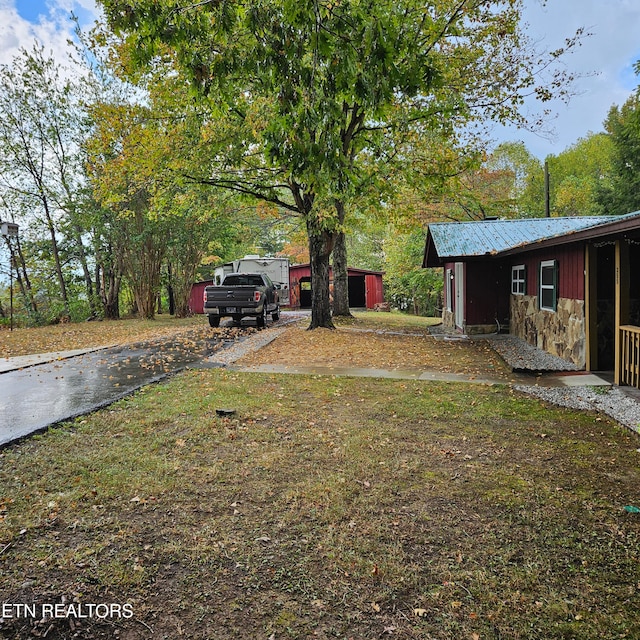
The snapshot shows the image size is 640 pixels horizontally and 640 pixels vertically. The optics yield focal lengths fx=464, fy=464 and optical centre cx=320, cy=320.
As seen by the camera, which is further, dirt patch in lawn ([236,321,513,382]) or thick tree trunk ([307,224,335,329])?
thick tree trunk ([307,224,335,329])

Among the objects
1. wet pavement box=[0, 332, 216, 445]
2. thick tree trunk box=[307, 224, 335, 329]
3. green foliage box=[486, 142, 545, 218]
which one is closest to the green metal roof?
thick tree trunk box=[307, 224, 335, 329]

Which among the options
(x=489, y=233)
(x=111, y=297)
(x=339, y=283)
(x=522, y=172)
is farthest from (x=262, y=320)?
(x=522, y=172)

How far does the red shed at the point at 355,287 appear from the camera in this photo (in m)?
30.2

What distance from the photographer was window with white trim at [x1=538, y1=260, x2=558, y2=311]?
9734 millimetres

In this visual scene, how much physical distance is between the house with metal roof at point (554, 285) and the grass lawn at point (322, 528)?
2.71 metres

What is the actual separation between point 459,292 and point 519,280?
8.61 ft

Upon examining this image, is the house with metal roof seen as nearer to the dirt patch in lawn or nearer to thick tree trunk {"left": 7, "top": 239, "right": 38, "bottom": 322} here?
the dirt patch in lawn

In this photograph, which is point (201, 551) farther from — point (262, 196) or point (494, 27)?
point (494, 27)

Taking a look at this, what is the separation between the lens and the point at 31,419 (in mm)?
5258

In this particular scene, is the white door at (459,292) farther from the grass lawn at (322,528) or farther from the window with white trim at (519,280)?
the grass lawn at (322,528)

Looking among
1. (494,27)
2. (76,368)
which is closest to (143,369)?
(76,368)

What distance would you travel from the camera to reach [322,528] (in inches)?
120

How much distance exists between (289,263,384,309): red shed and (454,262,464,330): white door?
14303mm

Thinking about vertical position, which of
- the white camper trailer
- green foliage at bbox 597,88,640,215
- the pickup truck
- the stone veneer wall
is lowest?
the stone veneer wall
